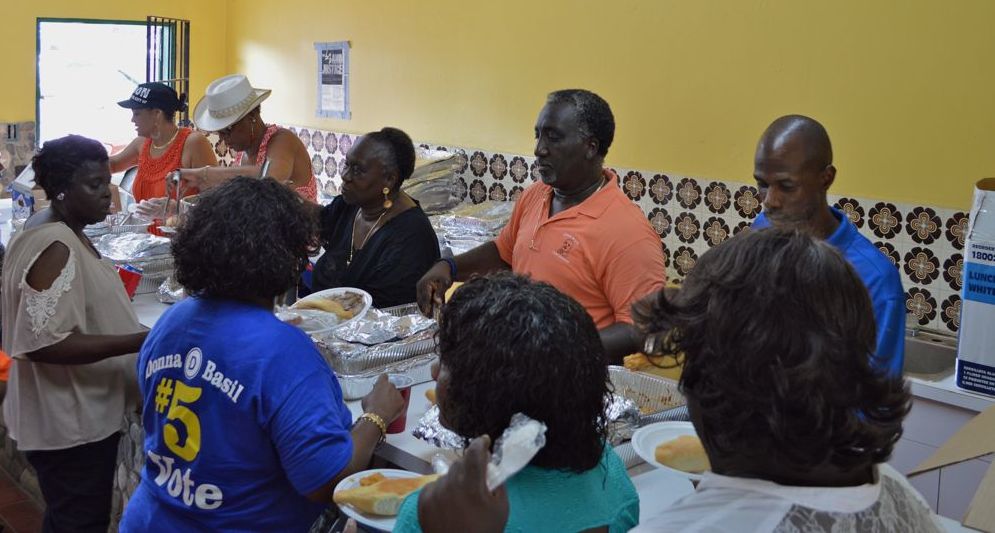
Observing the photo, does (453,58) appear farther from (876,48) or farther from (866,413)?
(866,413)

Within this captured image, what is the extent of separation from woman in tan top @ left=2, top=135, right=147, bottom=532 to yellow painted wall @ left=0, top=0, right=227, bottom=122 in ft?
14.4

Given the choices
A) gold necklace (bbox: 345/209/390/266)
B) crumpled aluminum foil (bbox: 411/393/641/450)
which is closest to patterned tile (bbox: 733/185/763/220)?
gold necklace (bbox: 345/209/390/266)

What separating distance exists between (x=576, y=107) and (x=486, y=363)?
1.76 metres

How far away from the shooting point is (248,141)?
17.6 ft

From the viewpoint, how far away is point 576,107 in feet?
10.5

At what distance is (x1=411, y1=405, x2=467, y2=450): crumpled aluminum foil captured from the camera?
241 centimetres

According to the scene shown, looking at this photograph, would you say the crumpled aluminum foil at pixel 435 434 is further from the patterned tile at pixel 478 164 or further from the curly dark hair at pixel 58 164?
the patterned tile at pixel 478 164

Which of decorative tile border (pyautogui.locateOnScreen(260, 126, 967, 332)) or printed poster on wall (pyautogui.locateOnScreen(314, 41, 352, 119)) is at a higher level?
printed poster on wall (pyautogui.locateOnScreen(314, 41, 352, 119))

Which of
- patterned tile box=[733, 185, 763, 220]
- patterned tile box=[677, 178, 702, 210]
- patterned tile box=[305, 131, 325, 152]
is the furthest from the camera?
patterned tile box=[305, 131, 325, 152]

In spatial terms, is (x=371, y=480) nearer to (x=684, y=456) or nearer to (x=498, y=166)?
(x=684, y=456)

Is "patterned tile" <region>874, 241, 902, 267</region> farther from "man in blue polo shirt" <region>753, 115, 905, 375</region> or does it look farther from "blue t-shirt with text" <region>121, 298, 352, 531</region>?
"blue t-shirt with text" <region>121, 298, 352, 531</region>

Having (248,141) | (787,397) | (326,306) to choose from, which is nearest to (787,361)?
(787,397)

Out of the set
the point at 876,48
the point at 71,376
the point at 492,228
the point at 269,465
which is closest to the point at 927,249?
the point at 876,48

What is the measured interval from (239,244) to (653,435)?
1057 millimetres
